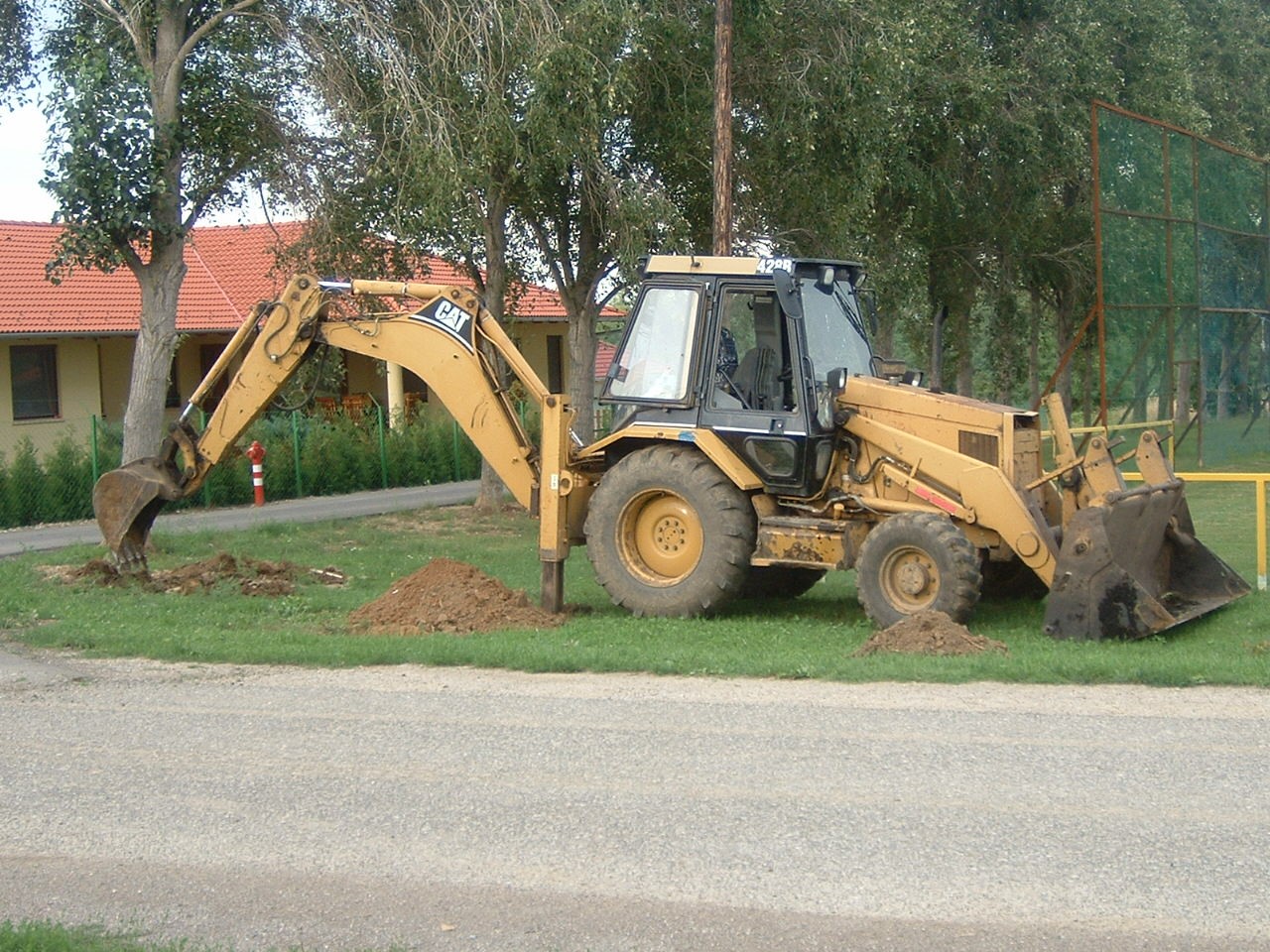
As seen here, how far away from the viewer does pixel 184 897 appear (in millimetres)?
5957

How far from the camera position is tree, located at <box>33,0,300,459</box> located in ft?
54.6

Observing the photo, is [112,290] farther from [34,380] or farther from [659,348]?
[659,348]

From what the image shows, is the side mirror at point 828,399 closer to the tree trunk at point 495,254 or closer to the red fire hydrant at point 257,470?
the tree trunk at point 495,254

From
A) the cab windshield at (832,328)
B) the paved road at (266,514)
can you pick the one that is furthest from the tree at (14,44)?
the cab windshield at (832,328)

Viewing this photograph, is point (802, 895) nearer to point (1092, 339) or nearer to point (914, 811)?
point (914, 811)

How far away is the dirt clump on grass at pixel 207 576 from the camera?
14.7 meters

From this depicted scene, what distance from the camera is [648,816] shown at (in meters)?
6.81

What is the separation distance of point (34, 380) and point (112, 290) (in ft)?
8.76

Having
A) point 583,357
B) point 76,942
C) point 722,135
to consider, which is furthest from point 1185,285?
point 76,942

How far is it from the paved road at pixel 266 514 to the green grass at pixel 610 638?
4755 millimetres

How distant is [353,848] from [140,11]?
13.6 metres

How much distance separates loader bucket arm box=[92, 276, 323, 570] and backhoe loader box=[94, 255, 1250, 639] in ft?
0.66

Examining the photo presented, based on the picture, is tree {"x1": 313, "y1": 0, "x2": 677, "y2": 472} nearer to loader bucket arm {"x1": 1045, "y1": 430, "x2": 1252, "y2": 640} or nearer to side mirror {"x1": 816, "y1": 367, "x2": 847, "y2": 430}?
side mirror {"x1": 816, "y1": 367, "x2": 847, "y2": 430}

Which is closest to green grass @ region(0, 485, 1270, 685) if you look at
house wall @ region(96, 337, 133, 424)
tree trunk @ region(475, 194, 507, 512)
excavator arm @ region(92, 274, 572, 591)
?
excavator arm @ region(92, 274, 572, 591)
